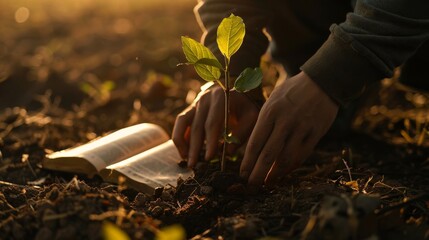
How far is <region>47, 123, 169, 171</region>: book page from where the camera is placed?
6.32 feet

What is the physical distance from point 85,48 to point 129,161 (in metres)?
2.93

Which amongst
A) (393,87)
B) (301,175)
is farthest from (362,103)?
(301,175)

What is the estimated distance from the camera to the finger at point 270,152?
1531mm

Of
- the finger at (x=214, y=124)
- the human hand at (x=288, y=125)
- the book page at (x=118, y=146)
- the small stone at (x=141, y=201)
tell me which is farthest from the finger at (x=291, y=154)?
the book page at (x=118, y=146)

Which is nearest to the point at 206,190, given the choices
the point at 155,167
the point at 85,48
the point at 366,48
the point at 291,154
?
the point at 291,154

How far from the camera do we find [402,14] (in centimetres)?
160

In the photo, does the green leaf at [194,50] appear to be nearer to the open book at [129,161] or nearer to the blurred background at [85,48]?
the open book at [129,161]

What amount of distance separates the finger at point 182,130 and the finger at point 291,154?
0.39 metres

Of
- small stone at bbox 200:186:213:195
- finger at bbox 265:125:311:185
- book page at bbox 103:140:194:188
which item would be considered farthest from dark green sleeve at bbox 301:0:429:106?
book page at bbox 103:140:194:188

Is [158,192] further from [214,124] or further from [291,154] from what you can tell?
[291,154]

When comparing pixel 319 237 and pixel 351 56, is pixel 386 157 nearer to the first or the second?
pixel 351 56

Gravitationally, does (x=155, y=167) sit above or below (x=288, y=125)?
below

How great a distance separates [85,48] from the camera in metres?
4.62

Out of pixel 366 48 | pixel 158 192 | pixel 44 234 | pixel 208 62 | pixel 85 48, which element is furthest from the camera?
pixel 85 48
